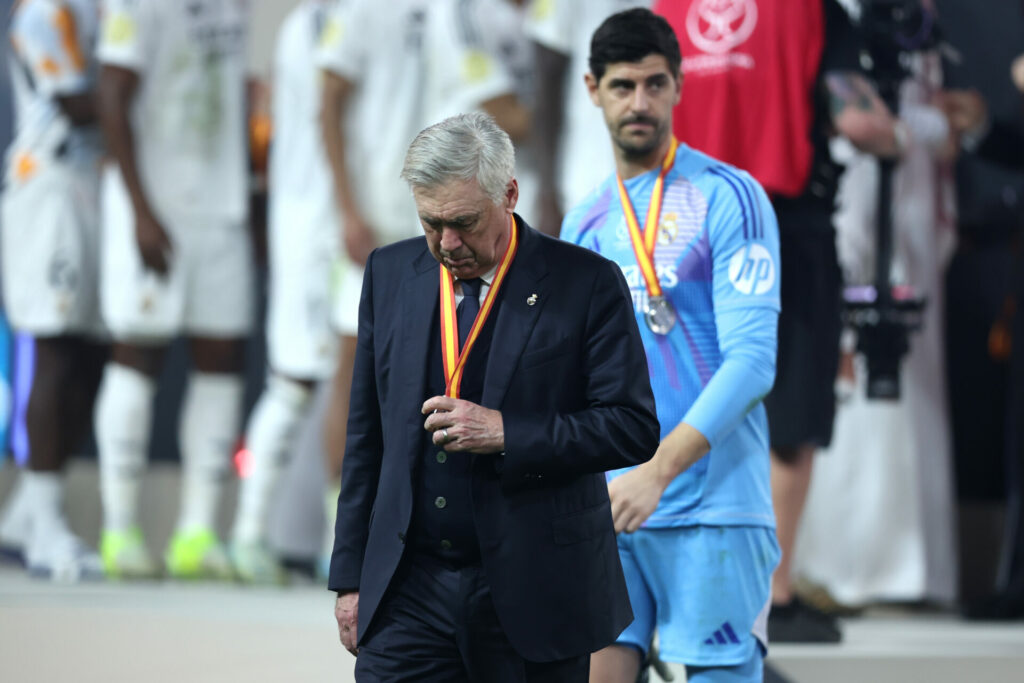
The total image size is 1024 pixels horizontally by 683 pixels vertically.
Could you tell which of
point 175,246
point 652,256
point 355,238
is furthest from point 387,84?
point 652,256

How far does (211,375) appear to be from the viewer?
6.74 meters

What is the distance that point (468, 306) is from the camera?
2420mm

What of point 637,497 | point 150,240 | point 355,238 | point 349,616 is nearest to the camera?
point 349,616

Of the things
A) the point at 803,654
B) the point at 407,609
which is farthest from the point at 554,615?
the point at 803,654

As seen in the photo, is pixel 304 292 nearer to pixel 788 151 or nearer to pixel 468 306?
pixel 788 151

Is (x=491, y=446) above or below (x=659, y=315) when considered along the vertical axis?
below

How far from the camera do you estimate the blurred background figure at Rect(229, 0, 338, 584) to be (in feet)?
21.6

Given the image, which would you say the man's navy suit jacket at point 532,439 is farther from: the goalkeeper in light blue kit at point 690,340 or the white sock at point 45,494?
the white sock at point 45,494

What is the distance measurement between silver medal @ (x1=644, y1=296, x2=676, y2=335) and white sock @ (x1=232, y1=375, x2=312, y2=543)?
12.6 feet

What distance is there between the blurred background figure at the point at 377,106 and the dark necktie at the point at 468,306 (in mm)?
3906

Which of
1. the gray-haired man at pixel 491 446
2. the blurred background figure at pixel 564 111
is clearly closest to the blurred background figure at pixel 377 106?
the blurred background figure at pixel 564 111

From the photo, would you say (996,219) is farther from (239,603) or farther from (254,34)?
(254,34)

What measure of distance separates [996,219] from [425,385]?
4.50 meters

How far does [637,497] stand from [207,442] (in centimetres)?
422
